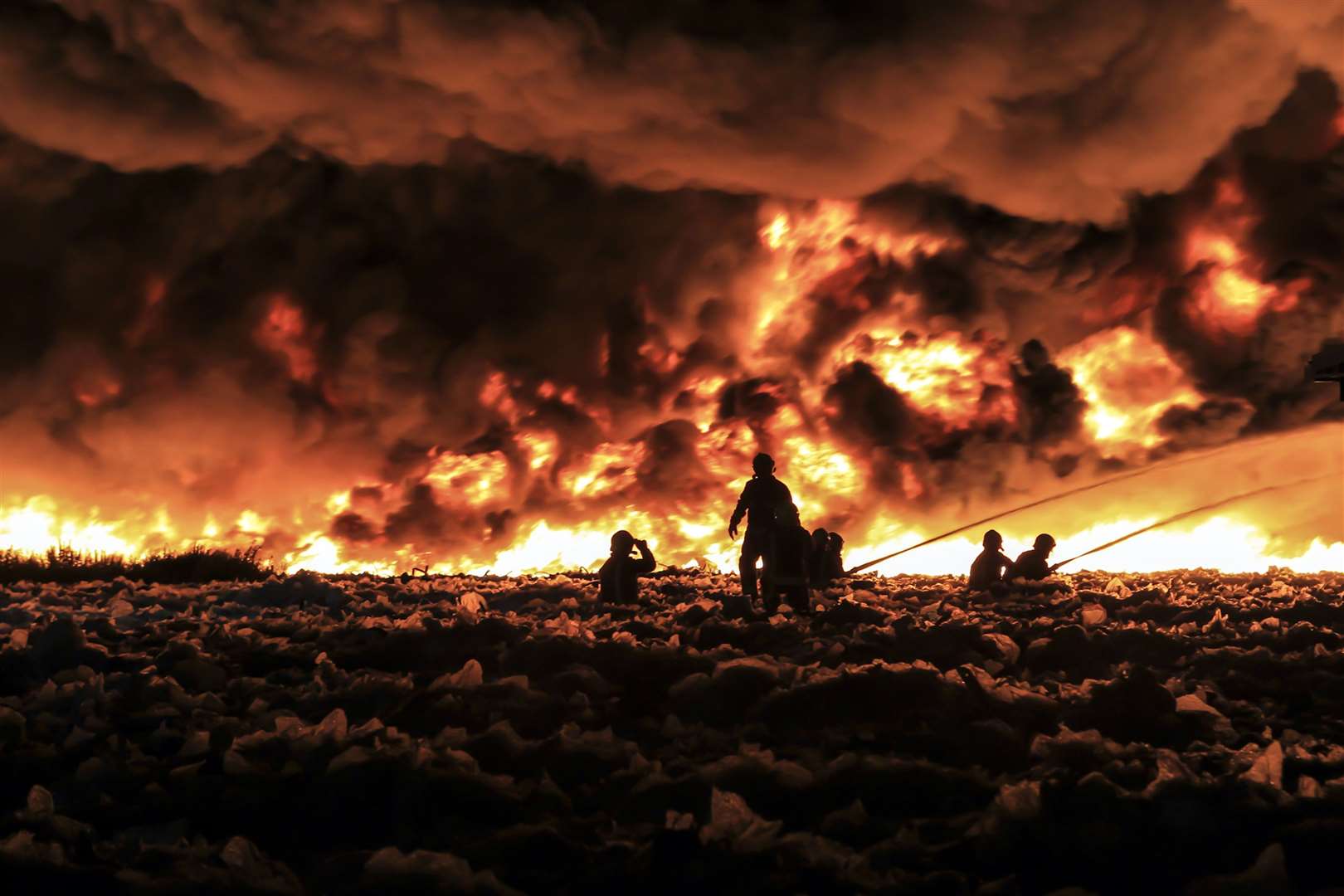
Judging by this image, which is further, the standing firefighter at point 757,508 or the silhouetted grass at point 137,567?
the silhouetted grass at point 137,567

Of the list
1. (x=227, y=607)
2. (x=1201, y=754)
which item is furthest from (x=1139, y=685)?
(x=227, y=607)

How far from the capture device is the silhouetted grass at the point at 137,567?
21625 mm

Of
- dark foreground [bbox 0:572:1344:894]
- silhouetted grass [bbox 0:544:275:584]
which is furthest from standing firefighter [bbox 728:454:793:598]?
silhouetted grass [bbox 0:544:275:584]

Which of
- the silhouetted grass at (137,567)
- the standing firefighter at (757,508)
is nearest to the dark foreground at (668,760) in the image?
the standing firefighter at (757,508)

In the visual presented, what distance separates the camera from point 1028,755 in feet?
18.5

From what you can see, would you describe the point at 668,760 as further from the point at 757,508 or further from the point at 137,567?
the point at 137,567

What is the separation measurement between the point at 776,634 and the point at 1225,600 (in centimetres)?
765

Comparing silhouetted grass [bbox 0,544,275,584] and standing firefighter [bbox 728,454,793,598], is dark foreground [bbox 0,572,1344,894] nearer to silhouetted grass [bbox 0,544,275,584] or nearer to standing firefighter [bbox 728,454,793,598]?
standing firefighter [bbox 728,454,793,598]

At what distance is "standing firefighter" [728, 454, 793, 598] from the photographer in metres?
15.3

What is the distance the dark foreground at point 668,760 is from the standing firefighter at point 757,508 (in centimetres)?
511

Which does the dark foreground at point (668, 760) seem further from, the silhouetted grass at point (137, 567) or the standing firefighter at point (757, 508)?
the silhouetted grass at point (137, 567)

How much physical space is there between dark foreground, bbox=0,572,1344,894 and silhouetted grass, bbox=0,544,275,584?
13612 mm

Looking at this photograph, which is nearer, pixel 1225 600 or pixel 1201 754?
pixel 1201 754

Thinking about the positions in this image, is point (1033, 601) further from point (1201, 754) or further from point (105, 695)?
point (105, 695)
